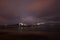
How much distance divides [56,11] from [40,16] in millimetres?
353

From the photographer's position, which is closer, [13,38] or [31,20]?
[13,38]

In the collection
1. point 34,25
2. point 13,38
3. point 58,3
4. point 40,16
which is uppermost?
point 58,3

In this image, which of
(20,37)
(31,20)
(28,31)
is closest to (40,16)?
(31,20)

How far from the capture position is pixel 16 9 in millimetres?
3047

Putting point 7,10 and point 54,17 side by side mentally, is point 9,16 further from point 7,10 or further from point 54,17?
point 54,17

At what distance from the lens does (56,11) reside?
296 cm

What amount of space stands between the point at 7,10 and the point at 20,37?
70 cm

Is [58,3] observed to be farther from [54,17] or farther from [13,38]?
[13,38]

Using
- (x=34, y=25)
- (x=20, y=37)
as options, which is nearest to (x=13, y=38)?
(x=20, y=37)

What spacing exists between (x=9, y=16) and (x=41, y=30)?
0.77 meters

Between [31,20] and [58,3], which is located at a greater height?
[58,3]

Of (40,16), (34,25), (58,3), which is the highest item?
(58,3)

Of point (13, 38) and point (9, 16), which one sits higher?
point (9, 16)

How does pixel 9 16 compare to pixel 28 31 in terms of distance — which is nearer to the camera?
pixel 28 31
